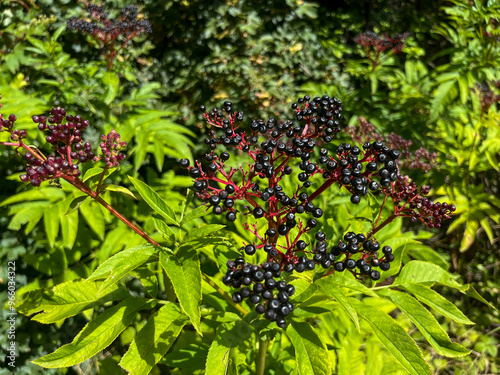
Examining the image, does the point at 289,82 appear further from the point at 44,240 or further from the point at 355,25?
the point at 44,240

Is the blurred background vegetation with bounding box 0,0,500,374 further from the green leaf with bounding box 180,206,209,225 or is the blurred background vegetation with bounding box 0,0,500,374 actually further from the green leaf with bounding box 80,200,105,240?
the green leaf with bounding box 180,206,209,225

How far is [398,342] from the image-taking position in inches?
56.8

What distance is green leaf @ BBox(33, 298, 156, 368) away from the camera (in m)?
1.59

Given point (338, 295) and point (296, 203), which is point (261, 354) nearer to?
point (338, 295)

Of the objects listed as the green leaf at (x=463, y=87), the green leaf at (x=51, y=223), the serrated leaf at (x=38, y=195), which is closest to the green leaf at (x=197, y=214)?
the green leaf at (x=51, y=223)

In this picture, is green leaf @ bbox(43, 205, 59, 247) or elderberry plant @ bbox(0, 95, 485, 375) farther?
green leaf @ bbox(43, 205, 59, 247)

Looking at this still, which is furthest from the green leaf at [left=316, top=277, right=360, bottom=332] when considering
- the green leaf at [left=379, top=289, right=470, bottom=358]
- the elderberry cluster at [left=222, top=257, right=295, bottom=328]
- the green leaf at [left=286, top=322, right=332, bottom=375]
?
the green leaf at [left=379, top=289, right=470, bottom=358]

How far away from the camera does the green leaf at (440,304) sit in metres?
1.64

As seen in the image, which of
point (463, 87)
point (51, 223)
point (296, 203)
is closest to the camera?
point (296, 203)

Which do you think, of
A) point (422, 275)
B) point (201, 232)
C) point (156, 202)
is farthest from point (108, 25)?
point (422, 275)

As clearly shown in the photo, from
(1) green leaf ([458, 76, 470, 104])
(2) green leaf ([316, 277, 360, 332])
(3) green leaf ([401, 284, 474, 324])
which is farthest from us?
(1) green leaf ([458, 76, 470, 104])

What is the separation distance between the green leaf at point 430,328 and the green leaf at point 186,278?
962 mm

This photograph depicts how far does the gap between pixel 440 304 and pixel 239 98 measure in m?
4.44

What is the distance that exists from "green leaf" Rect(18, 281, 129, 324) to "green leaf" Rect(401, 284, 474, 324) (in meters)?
1.51
